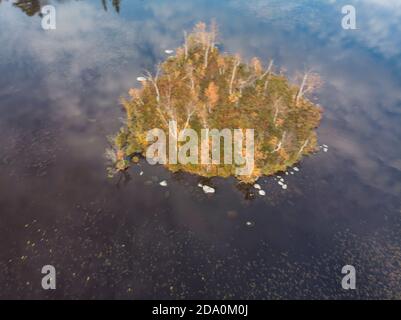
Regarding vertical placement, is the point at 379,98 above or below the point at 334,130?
above

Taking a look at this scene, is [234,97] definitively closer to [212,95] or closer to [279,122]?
[212,95]

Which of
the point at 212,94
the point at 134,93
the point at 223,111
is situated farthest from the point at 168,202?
the point at 134,93

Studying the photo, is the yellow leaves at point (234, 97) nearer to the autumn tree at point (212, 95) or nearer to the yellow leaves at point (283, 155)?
Answer: the autumn tree at point (212, 95)

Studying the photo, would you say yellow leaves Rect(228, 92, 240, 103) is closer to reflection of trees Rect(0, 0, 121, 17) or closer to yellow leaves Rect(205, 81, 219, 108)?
yellow leaves Rect(205, 81, 219, 108)

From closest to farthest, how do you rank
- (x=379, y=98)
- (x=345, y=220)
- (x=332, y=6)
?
(x=345, y=220)
(x=379, y=98)
(x=332, y=6)

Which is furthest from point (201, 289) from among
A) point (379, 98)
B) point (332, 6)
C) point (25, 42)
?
point (332, 6)

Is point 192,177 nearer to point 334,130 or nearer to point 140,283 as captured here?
point 140,283

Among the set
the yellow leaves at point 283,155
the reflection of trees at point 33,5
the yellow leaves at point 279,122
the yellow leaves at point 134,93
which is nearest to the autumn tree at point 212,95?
the yellow leaves at point 279,122
